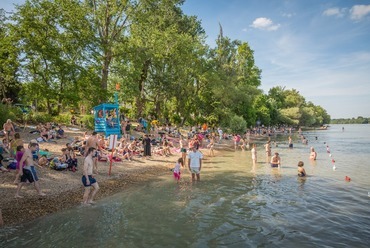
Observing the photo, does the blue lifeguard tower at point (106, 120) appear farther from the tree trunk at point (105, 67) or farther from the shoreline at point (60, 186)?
the shoreline at point (60, 186)

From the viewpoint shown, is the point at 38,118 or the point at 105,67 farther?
the point at 105,67

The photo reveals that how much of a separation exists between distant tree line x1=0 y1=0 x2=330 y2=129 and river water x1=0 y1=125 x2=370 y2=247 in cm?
1639

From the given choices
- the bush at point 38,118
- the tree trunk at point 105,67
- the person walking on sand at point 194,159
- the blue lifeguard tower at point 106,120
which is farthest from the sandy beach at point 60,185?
the tree trunk at point 105,67

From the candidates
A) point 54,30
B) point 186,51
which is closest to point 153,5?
point 186,51

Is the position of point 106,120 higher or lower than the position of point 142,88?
lower

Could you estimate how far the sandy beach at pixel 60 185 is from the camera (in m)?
8.98

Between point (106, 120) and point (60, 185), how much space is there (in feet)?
41.2

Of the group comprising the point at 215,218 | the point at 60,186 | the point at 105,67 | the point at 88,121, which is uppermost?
the point at 105,67

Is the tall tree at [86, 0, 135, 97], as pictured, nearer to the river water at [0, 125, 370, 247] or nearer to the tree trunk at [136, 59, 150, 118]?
the tree trunk at [136, 59, 150, 118]

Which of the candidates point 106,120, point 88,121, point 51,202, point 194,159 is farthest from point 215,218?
point 88,121

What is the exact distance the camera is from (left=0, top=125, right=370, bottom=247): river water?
736cm

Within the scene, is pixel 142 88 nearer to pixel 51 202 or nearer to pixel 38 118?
pixel 38 118

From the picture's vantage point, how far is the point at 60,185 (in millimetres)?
11641

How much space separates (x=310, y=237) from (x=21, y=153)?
10112 millimetres
